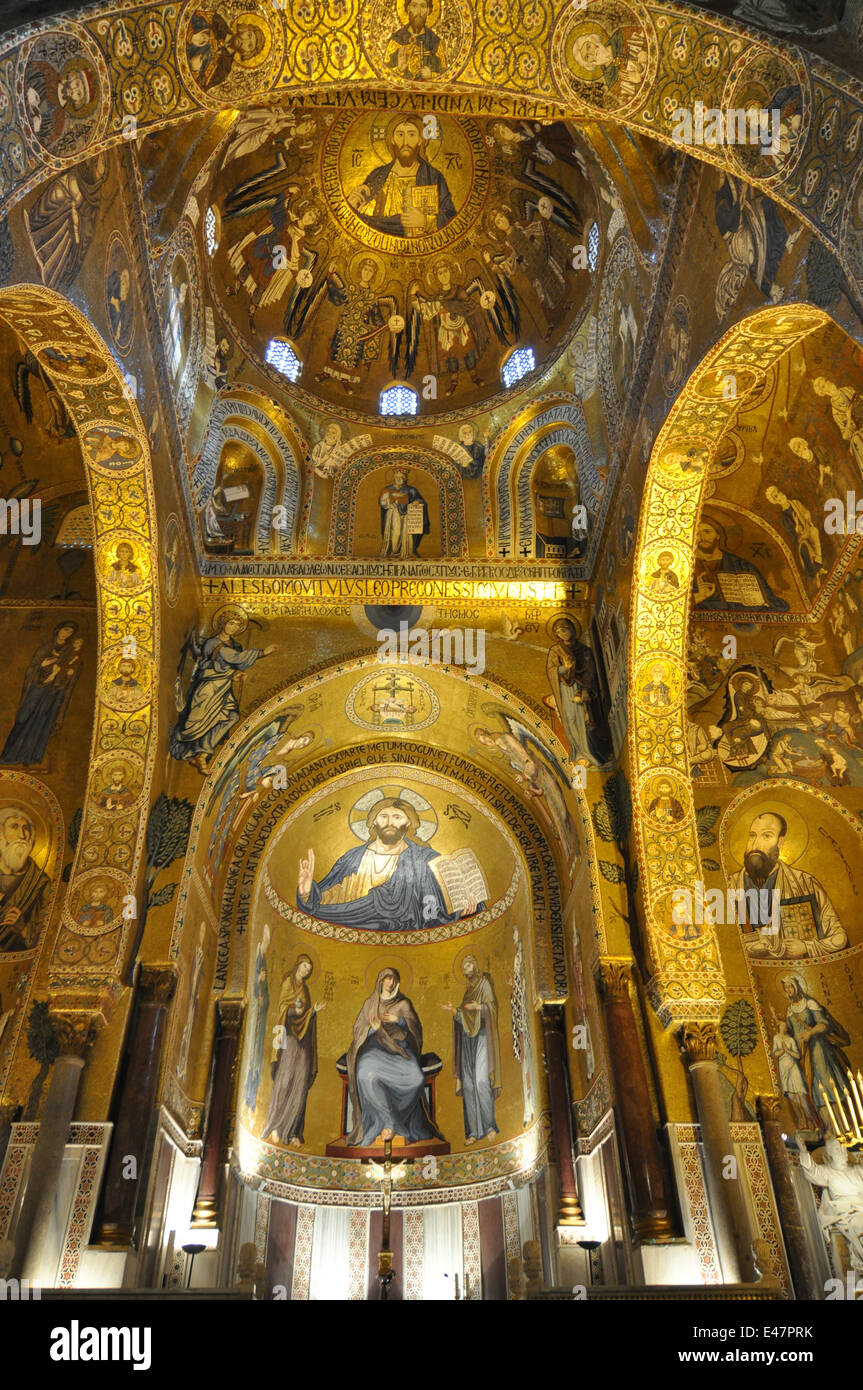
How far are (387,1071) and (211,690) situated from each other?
A: 19.0ft

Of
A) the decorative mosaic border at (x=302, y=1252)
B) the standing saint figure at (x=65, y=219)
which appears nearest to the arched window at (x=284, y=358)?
the standing saint figure at (x=65, y=219)

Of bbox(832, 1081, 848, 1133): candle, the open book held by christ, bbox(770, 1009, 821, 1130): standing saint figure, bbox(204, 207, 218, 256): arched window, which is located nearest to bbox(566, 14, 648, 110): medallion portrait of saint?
bbox(204, 207, 218, 256): arched window

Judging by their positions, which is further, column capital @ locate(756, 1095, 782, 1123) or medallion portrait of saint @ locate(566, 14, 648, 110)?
column capital @ locate(756, 1095, 782, 1123)

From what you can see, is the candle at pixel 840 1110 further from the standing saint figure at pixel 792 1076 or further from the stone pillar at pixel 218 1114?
the stone pillar at pixel 218 1114

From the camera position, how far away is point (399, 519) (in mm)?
14312

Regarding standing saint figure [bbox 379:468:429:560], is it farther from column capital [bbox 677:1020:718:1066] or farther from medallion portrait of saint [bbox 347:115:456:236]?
column capital [bbox 677:1020:718:1066]

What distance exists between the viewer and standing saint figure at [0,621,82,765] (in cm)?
1234

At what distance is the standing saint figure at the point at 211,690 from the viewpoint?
40.1 ft

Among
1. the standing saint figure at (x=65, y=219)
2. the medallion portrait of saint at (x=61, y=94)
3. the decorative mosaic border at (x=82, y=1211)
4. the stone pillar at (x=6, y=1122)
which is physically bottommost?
the decorative mosaic border at (x=82, y=1211)

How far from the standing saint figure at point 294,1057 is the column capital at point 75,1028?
3.68 meters

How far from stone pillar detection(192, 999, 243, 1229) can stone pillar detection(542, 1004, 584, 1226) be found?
376 cm

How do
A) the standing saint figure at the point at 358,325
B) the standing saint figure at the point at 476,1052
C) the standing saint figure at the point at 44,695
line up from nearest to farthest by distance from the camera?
1. the standing saint figure at the point at 44,695
2. the standing saint figure at the point at 476,1052
3. the standing saint figure at the point at 358,325

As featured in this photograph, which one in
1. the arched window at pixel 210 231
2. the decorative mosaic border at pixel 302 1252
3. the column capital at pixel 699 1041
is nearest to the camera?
the column capital at pixel 699 1041

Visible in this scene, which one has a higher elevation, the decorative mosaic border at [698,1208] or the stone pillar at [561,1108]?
the stone pillar at [561,1108]
